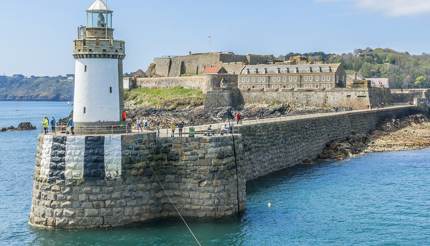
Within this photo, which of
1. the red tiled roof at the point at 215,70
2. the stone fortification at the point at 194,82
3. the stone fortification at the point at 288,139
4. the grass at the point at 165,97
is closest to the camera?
the stone fortification at the point at 288,139

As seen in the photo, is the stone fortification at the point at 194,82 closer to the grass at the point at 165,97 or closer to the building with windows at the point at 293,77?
the grass at the point at 165,97

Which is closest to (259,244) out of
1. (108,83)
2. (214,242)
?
(214,242)

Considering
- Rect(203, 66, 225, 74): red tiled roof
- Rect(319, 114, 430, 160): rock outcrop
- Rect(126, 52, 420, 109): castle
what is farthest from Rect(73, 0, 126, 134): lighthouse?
Rect(203, 66, 225, 74): red tiled roof

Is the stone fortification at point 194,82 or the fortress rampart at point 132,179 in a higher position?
the stone fortification at point 194,82

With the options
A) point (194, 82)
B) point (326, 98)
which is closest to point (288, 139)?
point (326, 98)

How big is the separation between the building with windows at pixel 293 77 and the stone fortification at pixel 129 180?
66.6m

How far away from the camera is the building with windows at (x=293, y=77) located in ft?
301

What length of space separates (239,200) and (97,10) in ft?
33.0

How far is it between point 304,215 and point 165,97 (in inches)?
3216

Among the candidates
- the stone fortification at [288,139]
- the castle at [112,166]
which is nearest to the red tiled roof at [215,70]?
the stone fortification at [288,139]

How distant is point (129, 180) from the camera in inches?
985

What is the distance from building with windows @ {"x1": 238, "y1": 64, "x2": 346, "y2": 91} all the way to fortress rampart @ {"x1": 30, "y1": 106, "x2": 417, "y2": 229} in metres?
66.5

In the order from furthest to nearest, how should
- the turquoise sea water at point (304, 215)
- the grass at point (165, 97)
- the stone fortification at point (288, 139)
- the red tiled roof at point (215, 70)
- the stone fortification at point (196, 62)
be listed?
the stone fortification at point (196, 62), the red tiled roof at point (215, 70), the grass at point (165, 97), the stone fortification at point (288, 139), the turquoise sea water at point (304, 215)

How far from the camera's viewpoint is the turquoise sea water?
24.1 meters
